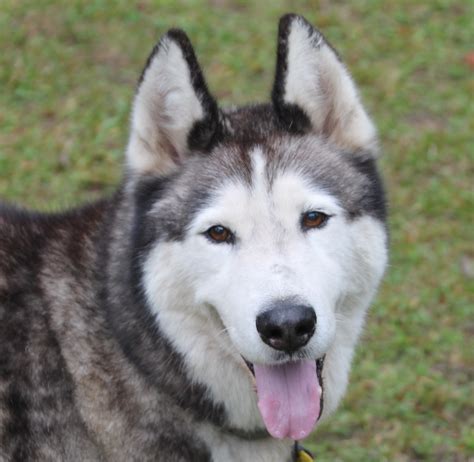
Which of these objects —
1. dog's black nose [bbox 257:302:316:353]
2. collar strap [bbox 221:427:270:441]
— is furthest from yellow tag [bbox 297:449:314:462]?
dog's black nose [bbox 257:302:316:353]

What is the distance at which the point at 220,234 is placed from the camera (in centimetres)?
383

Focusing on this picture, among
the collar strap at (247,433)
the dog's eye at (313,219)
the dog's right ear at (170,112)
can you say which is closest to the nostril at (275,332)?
the dog's eye at (313,219)

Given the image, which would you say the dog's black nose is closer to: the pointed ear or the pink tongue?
the pink tongue

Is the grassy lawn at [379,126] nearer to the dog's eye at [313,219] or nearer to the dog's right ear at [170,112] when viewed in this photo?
the dog's eye at [313,219]

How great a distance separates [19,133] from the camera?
26.1ft

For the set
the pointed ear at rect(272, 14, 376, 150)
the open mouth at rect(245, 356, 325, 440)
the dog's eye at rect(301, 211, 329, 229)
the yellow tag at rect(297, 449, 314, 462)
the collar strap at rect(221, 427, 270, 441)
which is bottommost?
the yellow tag at rect(297, 449, 314, 462)

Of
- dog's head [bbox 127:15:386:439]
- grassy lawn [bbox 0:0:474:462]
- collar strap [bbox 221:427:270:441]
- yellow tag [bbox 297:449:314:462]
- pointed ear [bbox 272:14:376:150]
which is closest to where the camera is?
dog's head [bbox 127:15:386:439]

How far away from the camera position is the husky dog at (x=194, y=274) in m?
3.84

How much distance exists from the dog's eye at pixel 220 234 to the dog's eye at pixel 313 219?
29 centimetres

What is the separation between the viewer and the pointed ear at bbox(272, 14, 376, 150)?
3969 mm

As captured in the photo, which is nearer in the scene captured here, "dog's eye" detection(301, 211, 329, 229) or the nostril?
the nostril

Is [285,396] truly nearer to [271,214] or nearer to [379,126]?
[271,214]

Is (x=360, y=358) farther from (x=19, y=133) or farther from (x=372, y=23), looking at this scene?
(x=372, y=23)

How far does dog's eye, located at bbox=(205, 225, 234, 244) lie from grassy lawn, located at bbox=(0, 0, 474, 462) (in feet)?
7.07
